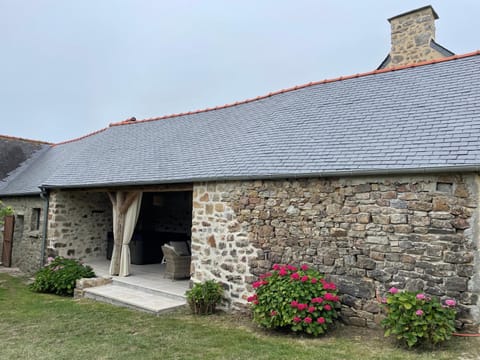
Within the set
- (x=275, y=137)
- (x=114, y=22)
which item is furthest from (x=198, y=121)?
(x=114, y=22)

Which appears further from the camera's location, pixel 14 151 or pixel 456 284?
pixel 14 151

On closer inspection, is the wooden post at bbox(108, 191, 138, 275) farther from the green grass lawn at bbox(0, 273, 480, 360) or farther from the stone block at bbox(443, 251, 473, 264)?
the stone block at bbox(443, 251, 473, 264)

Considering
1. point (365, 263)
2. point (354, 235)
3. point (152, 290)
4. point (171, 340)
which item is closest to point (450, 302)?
point (365, 263)

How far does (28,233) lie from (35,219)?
17.5 inches

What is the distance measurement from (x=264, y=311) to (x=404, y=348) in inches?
68.9

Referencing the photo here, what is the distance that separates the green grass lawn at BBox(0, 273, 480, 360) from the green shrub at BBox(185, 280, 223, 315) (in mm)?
194

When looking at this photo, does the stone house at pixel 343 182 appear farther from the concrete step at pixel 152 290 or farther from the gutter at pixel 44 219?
the concrete step at pixel 152 290

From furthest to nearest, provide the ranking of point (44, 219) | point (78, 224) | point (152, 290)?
point (78, 224)
point (44, 219)
point (152, 290)

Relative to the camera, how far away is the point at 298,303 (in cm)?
477

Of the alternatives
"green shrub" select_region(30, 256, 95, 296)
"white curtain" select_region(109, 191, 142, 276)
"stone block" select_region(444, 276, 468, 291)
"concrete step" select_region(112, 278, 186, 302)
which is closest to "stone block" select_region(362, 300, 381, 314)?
"stone block" select_region(444, 276, 468, 291)

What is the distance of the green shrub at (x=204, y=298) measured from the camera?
600cm

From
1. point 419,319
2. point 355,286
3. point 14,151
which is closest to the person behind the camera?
point 419,319

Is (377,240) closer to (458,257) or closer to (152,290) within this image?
(458,257)

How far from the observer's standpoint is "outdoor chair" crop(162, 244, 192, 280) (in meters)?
7.95
